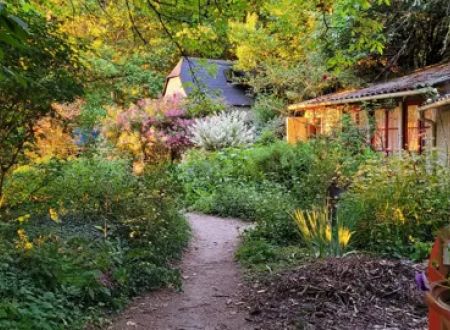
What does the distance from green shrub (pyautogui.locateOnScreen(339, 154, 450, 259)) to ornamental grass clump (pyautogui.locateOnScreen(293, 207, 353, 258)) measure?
15.2 inches

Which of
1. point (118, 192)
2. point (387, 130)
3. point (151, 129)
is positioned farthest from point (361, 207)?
point (151, 129)

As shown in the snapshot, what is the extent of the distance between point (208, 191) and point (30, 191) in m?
6.14

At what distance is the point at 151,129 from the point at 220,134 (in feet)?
7.97

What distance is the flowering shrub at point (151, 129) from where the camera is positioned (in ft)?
51.4

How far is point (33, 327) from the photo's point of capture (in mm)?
3555

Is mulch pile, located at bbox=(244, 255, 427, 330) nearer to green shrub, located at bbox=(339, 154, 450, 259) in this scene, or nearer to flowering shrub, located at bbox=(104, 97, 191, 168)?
green shrub, located at bbox=(339, 154, 450, 259)

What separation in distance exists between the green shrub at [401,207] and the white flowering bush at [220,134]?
9.30 meters

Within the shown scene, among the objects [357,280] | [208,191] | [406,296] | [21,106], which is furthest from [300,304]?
[208,191]

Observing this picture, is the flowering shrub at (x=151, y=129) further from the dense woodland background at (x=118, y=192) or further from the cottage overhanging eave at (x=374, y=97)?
the dense woodland background at (x=118, y=192)

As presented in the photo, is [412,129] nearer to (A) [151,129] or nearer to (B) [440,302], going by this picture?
(A) [151,129]

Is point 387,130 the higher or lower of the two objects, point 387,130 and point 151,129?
the lower

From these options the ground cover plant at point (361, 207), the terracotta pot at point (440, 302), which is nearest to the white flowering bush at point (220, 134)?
the ground cover plant at point (361, 207)

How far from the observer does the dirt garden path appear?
4371mm

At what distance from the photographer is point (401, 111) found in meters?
12.6
